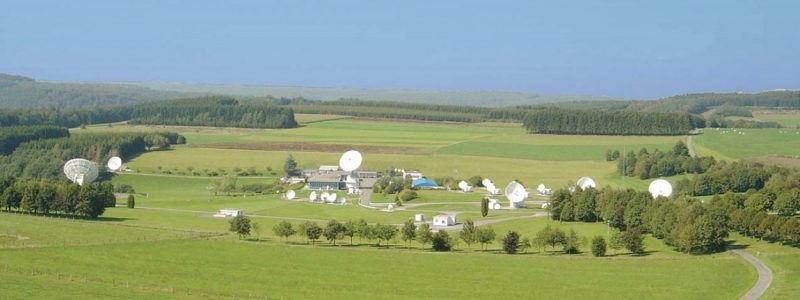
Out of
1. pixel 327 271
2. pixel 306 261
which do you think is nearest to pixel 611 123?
pixel 306 261

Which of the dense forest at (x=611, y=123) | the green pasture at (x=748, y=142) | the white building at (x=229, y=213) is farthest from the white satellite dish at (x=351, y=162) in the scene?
the dense forest at (x=611, y=123)

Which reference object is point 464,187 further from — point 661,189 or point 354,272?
point 354,272

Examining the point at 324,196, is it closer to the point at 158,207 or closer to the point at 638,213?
the point at 158,207

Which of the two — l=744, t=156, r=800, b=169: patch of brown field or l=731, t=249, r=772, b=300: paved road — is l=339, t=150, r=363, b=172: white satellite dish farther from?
l=731, t=249, r=772, b=300: paved road

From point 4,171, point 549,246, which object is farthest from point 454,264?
point 4,171

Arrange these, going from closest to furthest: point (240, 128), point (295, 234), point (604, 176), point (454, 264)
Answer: point (454, 264)
point (295, 234)
point (604, 176)
point (240, 128)

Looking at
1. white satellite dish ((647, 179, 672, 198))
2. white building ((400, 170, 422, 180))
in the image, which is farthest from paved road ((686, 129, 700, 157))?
white satellite dish ((647, 179, 672, 198))

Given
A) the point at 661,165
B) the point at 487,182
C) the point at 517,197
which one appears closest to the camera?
the point at 517,197

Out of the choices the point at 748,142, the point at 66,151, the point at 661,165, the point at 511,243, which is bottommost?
the point at 66,151
